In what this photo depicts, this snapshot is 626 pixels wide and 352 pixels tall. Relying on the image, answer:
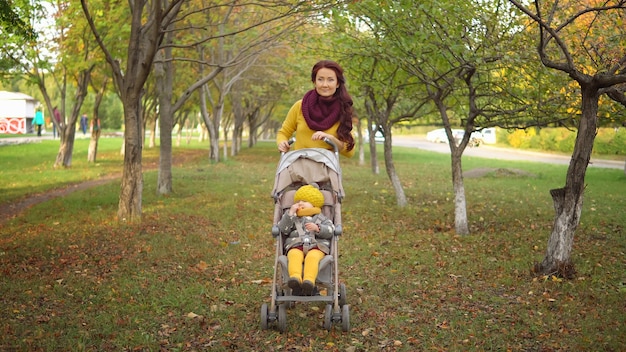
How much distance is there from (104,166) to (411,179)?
12194 mm

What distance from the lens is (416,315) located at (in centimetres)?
703

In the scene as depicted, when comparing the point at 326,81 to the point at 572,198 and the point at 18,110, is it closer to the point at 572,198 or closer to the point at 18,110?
the point at 572,198

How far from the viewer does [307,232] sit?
21.4ft

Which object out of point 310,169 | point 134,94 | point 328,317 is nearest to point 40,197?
point 134,94

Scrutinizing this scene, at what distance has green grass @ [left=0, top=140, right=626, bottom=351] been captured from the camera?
6191mm

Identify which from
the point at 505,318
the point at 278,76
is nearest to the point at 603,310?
the point at 505,318

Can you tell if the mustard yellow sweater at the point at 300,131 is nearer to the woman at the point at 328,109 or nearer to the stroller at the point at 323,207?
the woman at the point at 328,109

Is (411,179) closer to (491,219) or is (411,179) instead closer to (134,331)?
(491,219)

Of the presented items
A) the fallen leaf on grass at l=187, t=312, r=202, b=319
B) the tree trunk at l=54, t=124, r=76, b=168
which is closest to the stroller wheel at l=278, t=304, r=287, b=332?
the fallen leaf on grass at l=187, t=312, r=202, b=319

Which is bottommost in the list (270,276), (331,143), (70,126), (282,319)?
(270,276)

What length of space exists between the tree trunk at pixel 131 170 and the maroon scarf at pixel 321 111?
632 centimetres

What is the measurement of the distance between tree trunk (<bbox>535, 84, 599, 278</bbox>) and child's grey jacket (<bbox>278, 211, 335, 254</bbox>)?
3478 mm

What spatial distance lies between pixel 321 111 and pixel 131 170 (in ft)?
21.8

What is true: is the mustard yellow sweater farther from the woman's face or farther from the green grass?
the green grass
